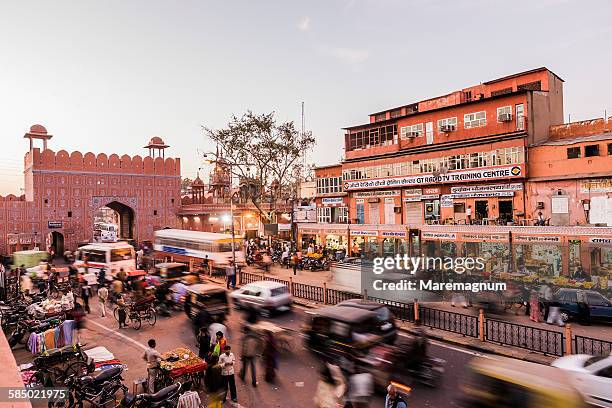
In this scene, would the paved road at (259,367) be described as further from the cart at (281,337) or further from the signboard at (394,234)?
the signboard at (394,234)

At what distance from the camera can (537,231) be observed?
2262 cm

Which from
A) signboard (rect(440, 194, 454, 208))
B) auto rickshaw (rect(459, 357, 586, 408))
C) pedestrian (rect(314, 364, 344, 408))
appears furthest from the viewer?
signboard (rect(440, 194, 454, 208))

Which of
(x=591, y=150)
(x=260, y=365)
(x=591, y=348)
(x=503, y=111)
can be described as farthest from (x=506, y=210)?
(x=260, y=365)

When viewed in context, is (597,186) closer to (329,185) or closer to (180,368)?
(329,185)

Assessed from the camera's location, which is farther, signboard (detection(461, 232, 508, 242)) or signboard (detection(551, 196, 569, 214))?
signboard (detection(461, 232, 508, 242))

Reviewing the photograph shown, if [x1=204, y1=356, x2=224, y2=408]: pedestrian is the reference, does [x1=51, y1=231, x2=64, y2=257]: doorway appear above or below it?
above

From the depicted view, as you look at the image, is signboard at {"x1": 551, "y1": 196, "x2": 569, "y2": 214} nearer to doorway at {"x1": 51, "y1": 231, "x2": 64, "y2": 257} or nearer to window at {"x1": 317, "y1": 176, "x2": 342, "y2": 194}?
window at {"x1": 317, "y1": 176, "x2": 342, "y2": 194}

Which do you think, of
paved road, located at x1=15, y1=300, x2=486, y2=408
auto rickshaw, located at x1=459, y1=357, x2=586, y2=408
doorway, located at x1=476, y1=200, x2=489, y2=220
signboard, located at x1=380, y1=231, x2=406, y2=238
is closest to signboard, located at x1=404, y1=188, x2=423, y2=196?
signboard, located at x1=380, y1=231, x2=406, y2=238

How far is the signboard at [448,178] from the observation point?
1038 inches

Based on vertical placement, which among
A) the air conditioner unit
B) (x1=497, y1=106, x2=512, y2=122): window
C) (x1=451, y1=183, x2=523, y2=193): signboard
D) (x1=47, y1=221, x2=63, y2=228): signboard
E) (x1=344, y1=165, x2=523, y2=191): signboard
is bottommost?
(x1=47, y1=221, x2=63, y2=228): signboard

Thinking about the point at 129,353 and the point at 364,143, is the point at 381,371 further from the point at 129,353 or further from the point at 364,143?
the point at 364,143

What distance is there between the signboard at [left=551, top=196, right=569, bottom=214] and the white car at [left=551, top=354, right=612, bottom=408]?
1783cm

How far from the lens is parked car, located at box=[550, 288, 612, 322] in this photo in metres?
14.6

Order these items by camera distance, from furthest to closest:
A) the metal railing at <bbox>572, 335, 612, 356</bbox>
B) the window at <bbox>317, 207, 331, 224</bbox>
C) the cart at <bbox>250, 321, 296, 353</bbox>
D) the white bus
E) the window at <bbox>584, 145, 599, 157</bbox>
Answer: the window at <bbox>317, 207, 331, 224</bbox>
the white bus
the window at <bbox>584, 145, 599, 157</bbox>
the cart at <bbox>250, 321, 296, 353</bbox>
the metal railing at <bbox>572, 335, 612, 356</bbox>
